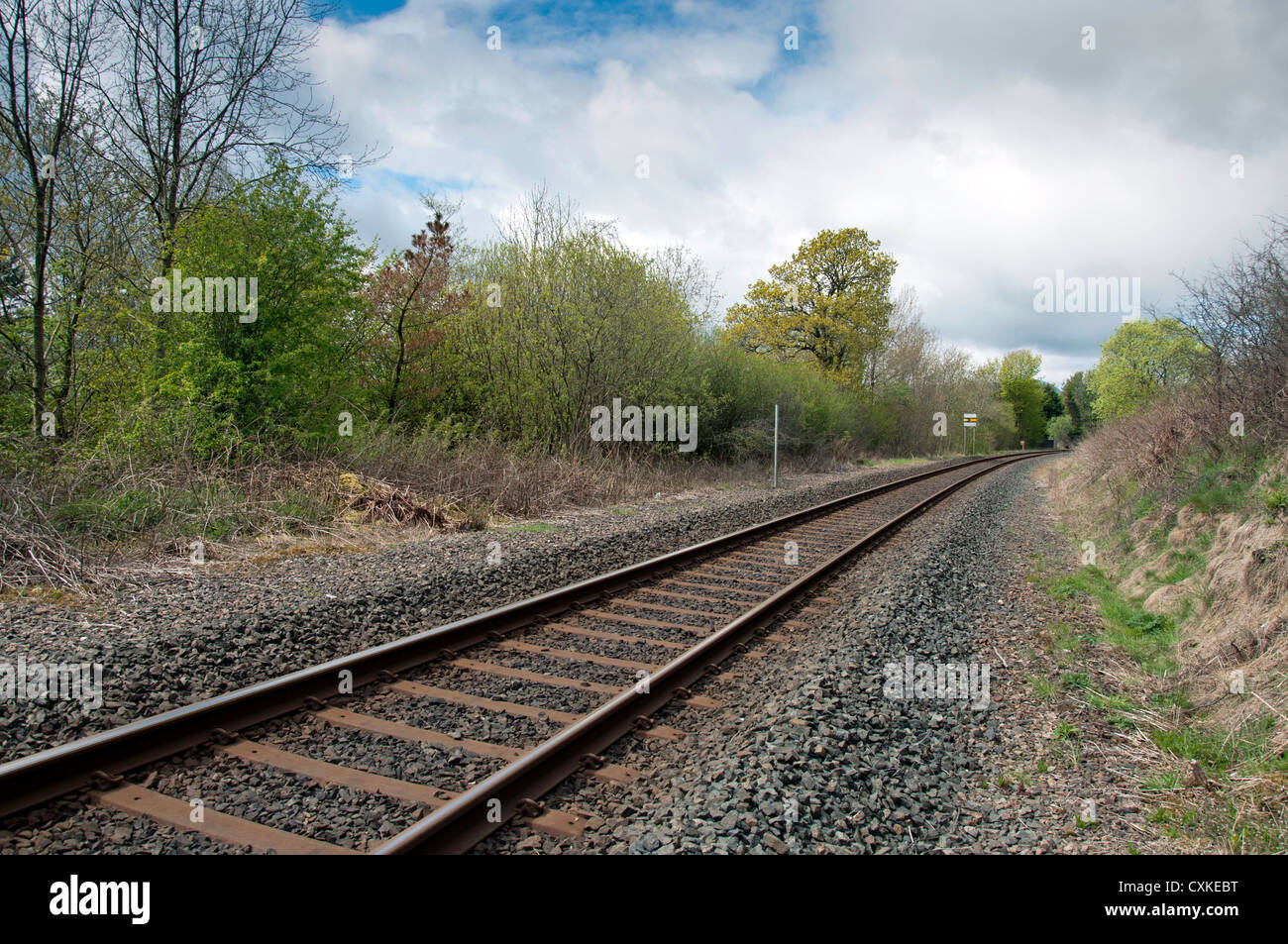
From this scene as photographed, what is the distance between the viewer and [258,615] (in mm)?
5605

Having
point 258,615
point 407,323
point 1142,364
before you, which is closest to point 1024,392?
point 1142,364

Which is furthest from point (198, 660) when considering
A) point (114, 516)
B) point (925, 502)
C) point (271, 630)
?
point (925, 502)

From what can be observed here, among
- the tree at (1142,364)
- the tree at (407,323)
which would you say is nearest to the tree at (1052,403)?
the tree at (1142,364)

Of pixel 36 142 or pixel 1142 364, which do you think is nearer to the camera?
pixel 36 142

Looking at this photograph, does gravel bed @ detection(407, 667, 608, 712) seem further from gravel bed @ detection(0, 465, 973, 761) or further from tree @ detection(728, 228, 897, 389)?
tree @ detection(728, 228, 897, 389)

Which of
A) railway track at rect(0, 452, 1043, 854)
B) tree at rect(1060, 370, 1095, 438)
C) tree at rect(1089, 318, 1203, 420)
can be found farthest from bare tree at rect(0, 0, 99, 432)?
tree at rect(1060, 370, 1095, 438)

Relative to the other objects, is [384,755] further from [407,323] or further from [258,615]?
[407,323]

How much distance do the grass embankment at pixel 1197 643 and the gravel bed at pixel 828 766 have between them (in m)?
0.61

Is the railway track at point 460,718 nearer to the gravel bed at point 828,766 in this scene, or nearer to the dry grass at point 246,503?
the gravel bed at point 828,766

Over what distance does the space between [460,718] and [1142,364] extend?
33385 mm

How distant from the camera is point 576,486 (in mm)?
13961

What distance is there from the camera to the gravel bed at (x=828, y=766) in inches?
120

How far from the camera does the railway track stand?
10.1 ft
